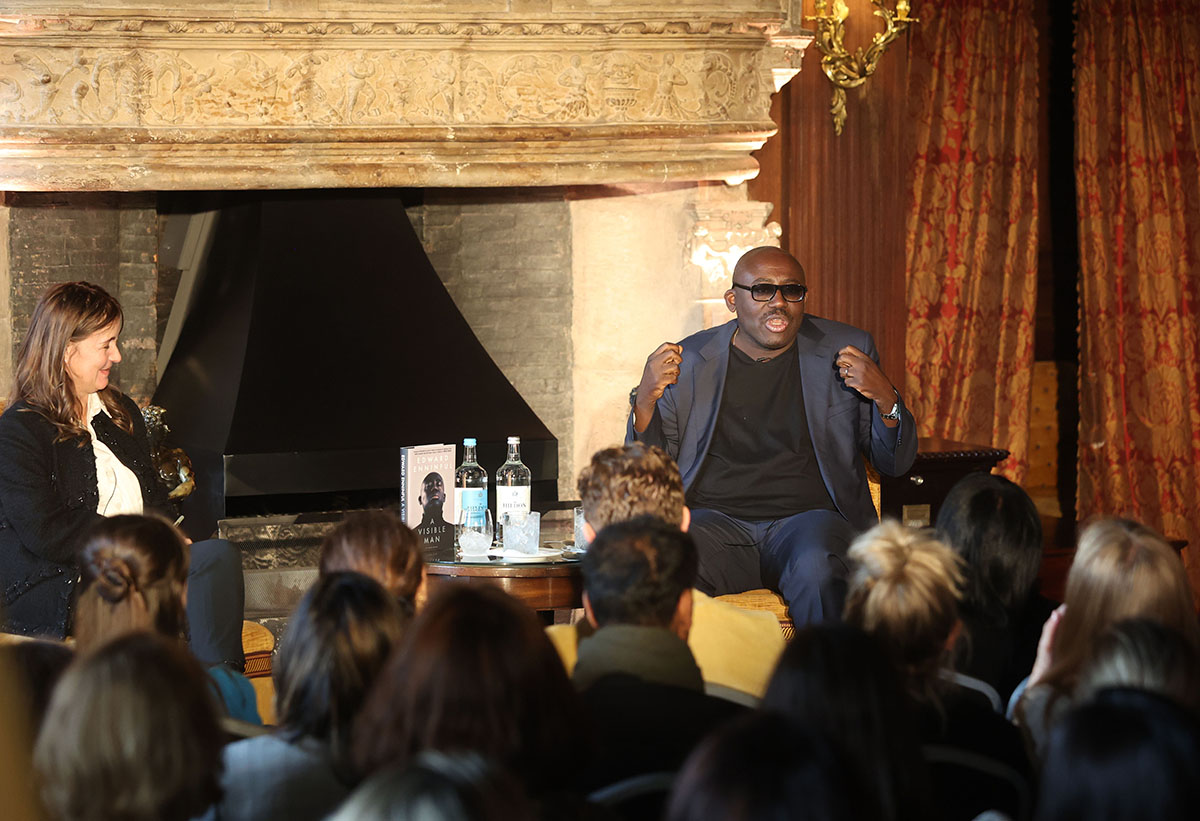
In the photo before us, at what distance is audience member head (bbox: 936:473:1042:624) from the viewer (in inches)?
93.4

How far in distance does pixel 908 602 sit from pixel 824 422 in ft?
5.68

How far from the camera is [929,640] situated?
1.89 meters

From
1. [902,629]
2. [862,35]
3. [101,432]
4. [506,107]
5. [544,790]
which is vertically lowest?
[544,790]

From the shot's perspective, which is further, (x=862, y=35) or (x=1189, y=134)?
(x=1189, y=134)

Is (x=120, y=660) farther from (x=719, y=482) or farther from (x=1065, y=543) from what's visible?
(x=1065, y=543)

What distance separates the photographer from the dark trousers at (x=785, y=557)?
3201mm

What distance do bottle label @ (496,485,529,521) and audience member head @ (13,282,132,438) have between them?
100 centimetres

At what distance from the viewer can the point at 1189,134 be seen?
602 centimetres

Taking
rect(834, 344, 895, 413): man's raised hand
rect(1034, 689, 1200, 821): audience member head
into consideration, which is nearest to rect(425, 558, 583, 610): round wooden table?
rect(834, 344, 895, 413): man's raised hand

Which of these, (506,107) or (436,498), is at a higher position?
(506,107)

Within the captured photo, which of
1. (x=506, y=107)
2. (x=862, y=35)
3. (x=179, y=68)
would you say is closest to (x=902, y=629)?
(x=506, y=107)

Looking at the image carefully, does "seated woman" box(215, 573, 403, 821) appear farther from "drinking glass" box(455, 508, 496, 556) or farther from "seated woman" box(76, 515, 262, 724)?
"drinking glass" box(455, 508, 496, 556)

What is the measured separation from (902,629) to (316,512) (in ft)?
9.82

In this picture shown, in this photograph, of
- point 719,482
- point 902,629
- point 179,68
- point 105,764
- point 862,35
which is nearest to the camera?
point 105,764
